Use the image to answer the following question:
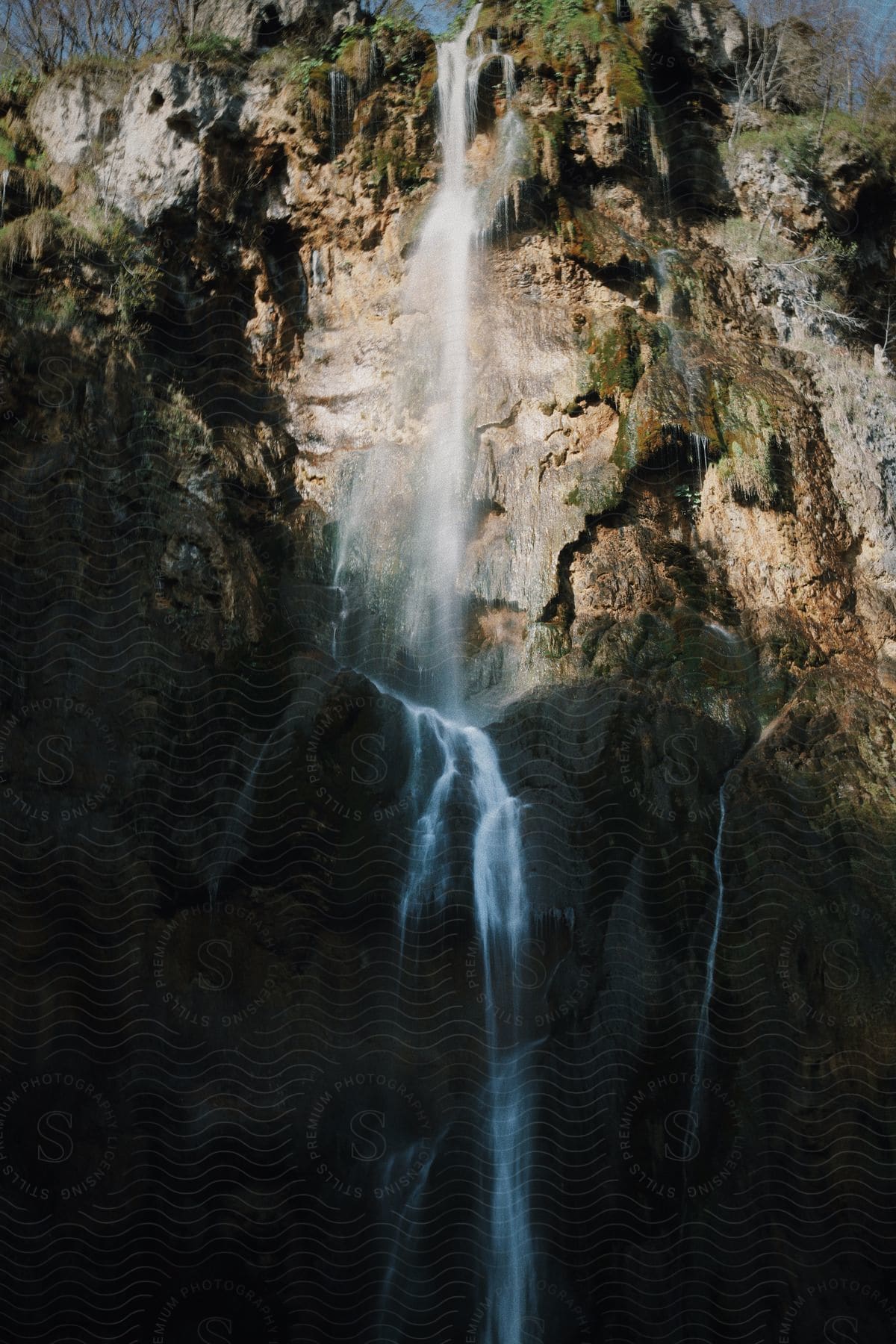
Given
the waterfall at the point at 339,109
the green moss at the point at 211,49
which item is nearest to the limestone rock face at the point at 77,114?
the green moss at the point at 211,49

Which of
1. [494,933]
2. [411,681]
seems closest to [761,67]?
[411,681]

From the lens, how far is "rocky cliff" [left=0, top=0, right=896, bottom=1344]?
11.1 meters

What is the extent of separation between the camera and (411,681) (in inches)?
552

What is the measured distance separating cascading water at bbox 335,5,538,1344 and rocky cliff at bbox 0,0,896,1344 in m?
0.18

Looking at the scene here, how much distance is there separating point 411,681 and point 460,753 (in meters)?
1.51

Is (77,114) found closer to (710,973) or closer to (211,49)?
(211,49)

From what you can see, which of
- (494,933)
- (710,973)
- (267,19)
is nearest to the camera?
(494,933)

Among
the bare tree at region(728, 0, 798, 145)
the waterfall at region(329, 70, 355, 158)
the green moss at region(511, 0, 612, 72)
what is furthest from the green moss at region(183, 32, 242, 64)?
the bare tree at region(728, 0, 798, 145)

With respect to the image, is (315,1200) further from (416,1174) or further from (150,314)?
(150,314)

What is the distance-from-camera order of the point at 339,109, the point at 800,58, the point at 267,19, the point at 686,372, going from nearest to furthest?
the point at 686,372, the point at 339,109, the point at 267,19, the point at 800,58

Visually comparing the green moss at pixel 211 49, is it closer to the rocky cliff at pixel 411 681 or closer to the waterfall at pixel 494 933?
the rocky cliff at pixel 411 681

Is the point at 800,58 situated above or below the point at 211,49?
above

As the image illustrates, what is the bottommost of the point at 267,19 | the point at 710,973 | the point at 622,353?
the point at 710,973

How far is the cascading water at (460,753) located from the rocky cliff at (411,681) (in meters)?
0.18
